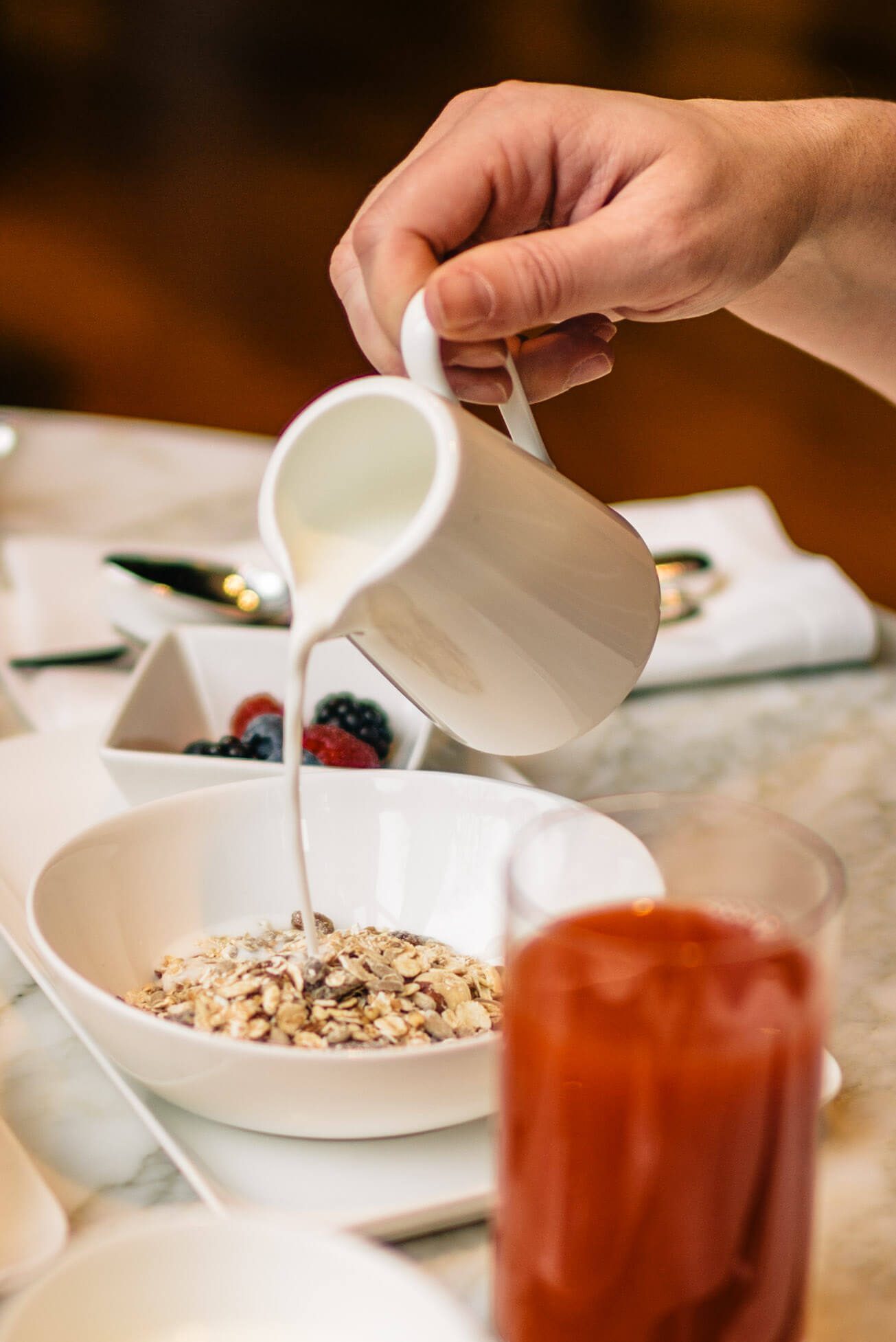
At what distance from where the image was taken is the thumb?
616mm

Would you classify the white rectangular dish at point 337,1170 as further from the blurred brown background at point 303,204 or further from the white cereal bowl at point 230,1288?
the blurred brown background at point 303,204

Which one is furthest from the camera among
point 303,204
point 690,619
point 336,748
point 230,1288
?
point 303,204

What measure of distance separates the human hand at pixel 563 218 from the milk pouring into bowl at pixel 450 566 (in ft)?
0.11

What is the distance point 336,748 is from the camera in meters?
0.90

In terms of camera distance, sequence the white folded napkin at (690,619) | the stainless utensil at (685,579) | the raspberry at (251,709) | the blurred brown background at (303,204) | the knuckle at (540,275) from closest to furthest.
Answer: the knuckle at (540,275) < the raspberry at (251,709) < the white folded napkin at (690,619) < the stainless utensil at (685,579) < the blurred brown background at (303,204)

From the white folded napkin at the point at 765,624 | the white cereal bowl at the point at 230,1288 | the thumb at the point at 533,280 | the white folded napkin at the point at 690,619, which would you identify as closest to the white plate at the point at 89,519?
the white folded napkin at the point at 690,619

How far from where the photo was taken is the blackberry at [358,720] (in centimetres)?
96

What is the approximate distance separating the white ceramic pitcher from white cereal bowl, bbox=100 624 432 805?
286 millimetres

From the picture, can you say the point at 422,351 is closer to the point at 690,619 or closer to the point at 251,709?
the point at 251,709

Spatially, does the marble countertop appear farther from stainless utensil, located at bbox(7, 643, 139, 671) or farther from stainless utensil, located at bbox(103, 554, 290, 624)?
stainless utensil, located at bbox(103, 554, 290, 624)

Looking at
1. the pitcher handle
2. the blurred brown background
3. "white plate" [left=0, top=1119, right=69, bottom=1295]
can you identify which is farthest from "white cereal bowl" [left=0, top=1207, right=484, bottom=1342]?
the blurred brown background

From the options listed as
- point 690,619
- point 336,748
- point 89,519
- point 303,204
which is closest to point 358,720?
point 336,748

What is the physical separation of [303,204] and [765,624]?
2.94 meters

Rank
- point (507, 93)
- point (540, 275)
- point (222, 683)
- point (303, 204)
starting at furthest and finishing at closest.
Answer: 1. point (303, 204)
2. point (222, 683)
3. point (507, 93)
4. point (540, 275)
